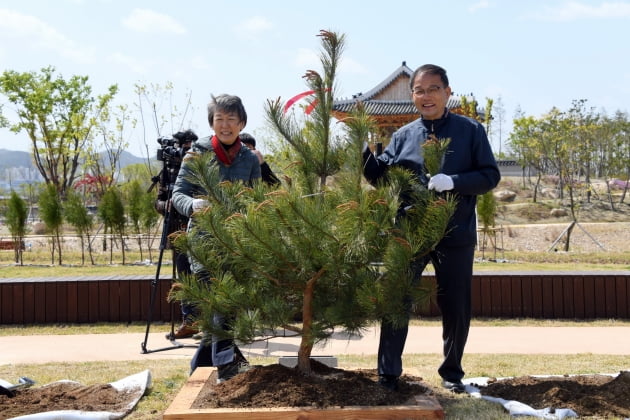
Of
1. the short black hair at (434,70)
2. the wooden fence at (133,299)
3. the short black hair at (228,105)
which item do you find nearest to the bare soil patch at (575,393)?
the short black hair at (434,70)

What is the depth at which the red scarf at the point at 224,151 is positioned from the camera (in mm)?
3602

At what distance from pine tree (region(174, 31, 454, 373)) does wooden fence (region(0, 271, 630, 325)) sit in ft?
11.9

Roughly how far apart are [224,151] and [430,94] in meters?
1.09

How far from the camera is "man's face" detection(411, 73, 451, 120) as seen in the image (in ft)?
10.8

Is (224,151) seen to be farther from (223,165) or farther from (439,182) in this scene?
(439,182)

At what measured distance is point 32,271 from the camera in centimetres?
1146

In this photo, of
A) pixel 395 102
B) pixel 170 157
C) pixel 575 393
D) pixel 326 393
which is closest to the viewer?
pixel 326 393

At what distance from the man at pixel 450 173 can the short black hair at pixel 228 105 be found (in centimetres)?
76

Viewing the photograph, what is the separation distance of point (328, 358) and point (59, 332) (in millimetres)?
3115

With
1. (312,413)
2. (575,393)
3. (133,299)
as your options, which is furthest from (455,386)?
(133,299)

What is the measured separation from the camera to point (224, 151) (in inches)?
142

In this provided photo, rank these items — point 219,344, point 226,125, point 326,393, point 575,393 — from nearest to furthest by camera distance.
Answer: point 326,393
point 575,393
point 219,344
point 226,125

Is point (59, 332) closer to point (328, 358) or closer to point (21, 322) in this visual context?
point (21, 322)

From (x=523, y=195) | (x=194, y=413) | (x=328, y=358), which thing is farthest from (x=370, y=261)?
(x=523, y=195)
